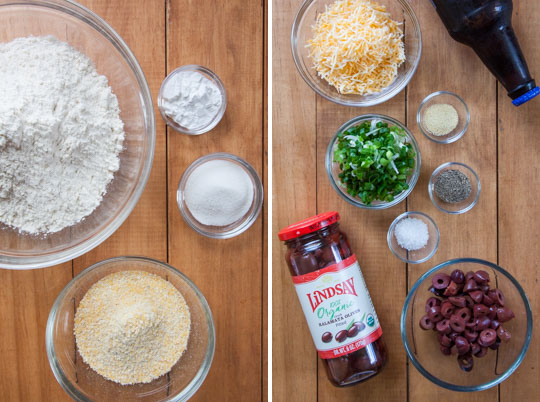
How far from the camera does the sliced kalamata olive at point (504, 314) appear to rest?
0.98 metres

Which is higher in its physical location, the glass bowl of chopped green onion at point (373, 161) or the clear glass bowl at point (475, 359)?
the glass bowl of chopped green onion at point (373, 161)

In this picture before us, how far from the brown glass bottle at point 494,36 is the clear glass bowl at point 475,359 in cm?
40

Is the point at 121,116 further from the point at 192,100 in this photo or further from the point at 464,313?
the point at 464,313

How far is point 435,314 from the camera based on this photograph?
1002 mm

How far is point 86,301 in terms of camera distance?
1.04m

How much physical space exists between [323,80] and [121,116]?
46 centimetres

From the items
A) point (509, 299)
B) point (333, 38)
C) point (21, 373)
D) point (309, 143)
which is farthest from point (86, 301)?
point (509, 299)

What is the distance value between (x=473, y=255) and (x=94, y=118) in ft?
2.95

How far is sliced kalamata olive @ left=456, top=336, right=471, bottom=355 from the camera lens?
971 mm

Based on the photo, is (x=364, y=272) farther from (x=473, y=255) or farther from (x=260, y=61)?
(x=260, y=61)

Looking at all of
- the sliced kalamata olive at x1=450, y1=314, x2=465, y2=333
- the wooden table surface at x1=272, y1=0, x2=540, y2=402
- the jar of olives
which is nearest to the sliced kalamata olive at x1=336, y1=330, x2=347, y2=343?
the jar of olives

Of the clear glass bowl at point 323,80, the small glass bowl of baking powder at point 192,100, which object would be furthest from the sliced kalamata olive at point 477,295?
the small glass bowl of baking powder at point 192,100

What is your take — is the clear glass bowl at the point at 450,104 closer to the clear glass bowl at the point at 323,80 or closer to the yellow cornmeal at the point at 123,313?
the clear glass bowl at the point at 323,80

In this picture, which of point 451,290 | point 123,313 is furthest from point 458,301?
point 123,313
